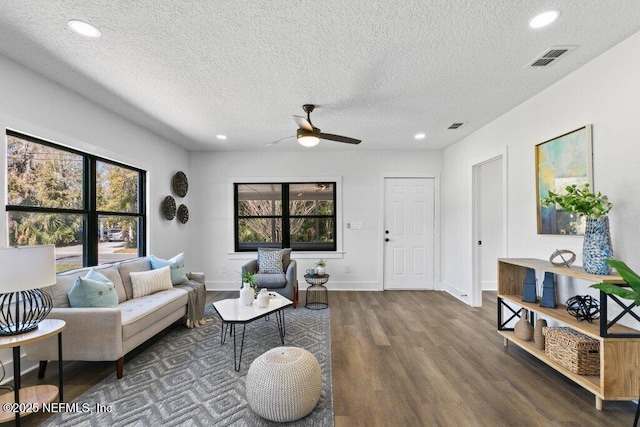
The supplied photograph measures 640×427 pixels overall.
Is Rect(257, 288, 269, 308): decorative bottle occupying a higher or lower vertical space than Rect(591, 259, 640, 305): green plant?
lower

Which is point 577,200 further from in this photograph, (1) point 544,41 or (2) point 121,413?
(2) point 121,413

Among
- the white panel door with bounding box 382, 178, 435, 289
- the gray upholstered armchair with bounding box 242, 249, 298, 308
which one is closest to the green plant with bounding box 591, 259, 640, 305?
the gray upholstered armchair with bounding box 242, 249, 298, 308

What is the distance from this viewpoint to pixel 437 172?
534 cm

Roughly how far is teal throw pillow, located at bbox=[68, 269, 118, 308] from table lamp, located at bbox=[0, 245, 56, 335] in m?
0.49

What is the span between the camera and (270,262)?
14.9 ft

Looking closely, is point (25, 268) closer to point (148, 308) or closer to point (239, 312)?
point (148, 308)

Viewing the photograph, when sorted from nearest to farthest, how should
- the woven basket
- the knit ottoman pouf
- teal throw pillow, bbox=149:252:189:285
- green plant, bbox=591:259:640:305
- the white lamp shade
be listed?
1. green plant, bbox=591:259:640:305
2. the white lamp shade
3. the knit ottoman pouf
4. the woven basket
5. teal throw pillow, bbox=149:252:189:285

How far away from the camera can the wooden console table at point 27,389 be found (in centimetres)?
173

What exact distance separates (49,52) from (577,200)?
4160 mm

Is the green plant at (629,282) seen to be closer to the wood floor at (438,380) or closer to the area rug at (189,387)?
the wood floor at (438,380)

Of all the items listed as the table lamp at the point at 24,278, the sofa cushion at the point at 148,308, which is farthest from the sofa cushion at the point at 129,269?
the table lamp at the point at 24,278

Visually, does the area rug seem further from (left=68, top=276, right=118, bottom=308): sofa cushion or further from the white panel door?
the white panel door

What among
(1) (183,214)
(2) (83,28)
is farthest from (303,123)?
(1) (183,214)

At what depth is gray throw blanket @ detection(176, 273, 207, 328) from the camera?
3479 millimetres
